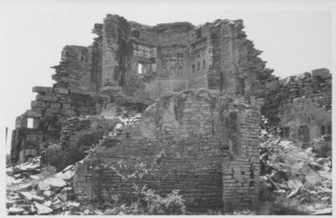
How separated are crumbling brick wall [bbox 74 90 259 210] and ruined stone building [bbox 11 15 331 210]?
0.02 meters

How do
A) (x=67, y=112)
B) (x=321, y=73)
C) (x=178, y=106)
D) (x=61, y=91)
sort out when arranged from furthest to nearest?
(x=61, y=91) → (x=67, y=112) → (x=321, y=73) → (x=178, y=106)

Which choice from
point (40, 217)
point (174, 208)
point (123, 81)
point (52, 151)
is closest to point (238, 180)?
point (174, 208)

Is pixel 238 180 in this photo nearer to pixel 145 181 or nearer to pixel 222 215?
pixel 222 215

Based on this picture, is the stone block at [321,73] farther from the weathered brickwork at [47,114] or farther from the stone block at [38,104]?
the stone block at [38,104]

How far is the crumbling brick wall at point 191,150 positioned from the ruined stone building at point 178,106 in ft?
0.06

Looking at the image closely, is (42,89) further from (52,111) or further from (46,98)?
(52,111)

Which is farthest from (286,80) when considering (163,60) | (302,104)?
(163,60)

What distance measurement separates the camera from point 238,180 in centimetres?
715

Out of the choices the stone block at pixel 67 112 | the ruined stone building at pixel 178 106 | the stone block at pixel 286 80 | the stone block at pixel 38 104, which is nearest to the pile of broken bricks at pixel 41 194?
the ruined stone building at pixel 178 106

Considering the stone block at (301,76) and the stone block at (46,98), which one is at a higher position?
the stone block at (301,76)

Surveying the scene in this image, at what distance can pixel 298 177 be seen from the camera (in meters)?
7.61

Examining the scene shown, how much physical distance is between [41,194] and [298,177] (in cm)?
482

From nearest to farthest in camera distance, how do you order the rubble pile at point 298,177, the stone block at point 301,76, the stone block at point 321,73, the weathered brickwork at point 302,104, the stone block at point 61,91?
the rubble pile at point 298,177 → the weathered brickwork at point 302,104 → the stone block at point 321,73 → the stone block at point 301,76 → the stone block at point 61,91

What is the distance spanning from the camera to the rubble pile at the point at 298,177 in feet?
23.1
